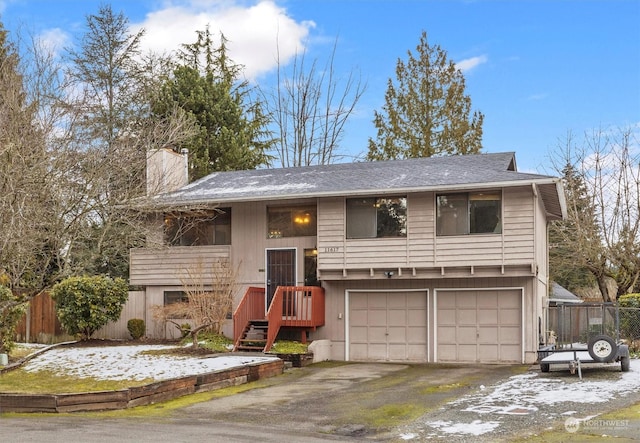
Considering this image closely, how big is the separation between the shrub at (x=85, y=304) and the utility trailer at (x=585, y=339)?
12.5 metres

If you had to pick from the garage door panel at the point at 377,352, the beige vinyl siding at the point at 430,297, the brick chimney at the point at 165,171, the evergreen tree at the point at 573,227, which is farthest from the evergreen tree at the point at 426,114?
the garage door panel at the point at 377,352

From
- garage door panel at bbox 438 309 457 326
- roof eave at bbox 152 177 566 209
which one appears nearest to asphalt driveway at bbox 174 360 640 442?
garage door panel at bbox 438 309 457 326

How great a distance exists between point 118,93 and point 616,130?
21775 mm

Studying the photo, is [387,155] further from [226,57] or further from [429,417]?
[429,417]

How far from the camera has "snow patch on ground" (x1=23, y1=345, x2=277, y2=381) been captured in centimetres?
1606

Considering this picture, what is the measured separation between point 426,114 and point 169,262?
20.0 m

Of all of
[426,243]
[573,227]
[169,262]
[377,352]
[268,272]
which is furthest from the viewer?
[573,227]

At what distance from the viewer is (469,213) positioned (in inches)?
786

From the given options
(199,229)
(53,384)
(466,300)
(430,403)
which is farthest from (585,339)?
(53,384)

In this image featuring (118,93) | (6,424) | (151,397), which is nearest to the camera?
(6,424)

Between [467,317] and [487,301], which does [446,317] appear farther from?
[487,301]

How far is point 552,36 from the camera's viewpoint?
21.4 metres

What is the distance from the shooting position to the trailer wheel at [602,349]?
1628 cm

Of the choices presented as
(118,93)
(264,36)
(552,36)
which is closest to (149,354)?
(552,36)
